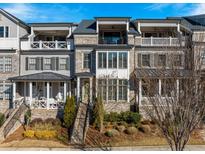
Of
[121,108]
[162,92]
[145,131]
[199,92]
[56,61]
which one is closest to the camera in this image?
[199,92]

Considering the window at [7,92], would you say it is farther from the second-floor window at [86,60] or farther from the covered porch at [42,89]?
the second-floor window at [86,60]

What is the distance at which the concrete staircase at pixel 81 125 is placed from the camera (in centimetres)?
2262

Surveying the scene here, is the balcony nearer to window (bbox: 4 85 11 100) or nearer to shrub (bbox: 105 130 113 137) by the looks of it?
window (bbox: 4 85 11 100)

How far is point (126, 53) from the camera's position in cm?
3089

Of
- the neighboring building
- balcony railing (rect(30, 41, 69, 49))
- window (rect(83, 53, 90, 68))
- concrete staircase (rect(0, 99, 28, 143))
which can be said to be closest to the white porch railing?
the neighboring building

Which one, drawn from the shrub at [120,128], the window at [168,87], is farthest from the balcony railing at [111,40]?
the window at [168,87]

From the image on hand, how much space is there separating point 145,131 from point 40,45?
13.2 metres

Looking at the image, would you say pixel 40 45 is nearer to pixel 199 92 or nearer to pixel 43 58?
pixel 43 58

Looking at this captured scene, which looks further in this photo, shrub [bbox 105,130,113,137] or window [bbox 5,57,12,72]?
window [bbox 5,57,12,72]

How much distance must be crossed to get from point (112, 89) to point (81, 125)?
258 inches

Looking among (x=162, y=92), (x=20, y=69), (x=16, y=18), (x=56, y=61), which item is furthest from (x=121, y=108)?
(x=162, y=92)

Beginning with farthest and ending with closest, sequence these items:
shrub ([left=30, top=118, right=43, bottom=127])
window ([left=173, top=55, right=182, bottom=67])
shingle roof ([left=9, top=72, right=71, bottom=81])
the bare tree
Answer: shingle roof ([left=9, top=72, right=71, bottom=81])
shrub ([left=30, top=118, right=43, bottom=127])
window ([left=173, top=55, right=182, bottom=67])
the bare tree

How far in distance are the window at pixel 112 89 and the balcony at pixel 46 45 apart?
5.01 metres

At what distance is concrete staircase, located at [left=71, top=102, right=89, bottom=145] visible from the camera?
2262cm
